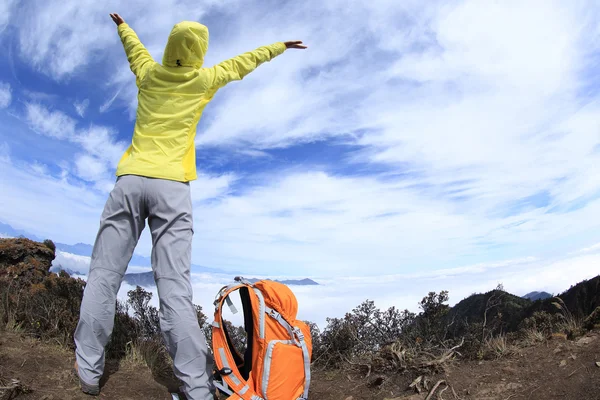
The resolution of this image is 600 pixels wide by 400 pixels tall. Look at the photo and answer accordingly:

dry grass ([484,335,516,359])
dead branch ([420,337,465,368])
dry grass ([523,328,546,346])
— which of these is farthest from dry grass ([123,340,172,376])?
dry grass ([523,328,546,346])

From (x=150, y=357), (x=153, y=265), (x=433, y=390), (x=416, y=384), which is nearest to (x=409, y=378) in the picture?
(x=416, y=384)

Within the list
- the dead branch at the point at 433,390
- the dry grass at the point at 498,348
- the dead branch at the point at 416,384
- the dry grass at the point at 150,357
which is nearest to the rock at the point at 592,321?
the dry grass at the point at 498,348

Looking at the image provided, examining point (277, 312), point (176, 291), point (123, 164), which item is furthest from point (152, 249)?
point (277, 312)

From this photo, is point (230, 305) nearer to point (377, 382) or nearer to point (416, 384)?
point (377, 382)

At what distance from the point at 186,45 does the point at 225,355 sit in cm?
267

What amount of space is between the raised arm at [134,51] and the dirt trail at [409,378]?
8.69 ft

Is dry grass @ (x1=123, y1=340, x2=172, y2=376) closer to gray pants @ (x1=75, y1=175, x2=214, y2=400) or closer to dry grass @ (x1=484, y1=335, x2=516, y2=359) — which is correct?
gray pants @ (x1=75, y1=175, x2=214, y2=400)

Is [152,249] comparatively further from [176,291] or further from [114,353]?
[114,353]

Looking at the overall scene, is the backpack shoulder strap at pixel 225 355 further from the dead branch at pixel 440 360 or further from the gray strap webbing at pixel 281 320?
the dead branch at pixel 440 360

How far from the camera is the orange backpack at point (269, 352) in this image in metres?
3.54

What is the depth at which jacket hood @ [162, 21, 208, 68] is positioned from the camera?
3672mm

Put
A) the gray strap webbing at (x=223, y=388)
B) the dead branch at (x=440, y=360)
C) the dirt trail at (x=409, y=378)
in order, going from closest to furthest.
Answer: the dirt trail at (x=409, y=378) < the gray strap webbing at (x=223, y=388) < the dead branch at (x=440, y=360)

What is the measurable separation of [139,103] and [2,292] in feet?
11.9

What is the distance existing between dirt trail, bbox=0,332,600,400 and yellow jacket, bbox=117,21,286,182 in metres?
1.83
